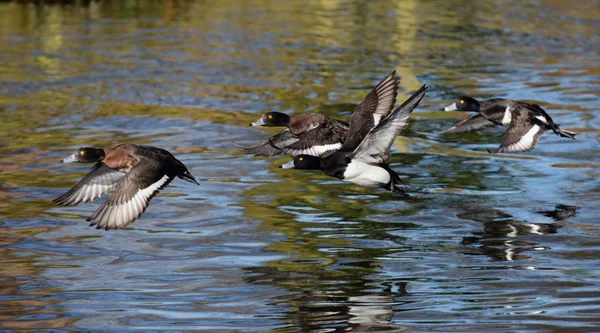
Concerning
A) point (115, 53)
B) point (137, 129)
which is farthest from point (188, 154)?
point (115, 53)

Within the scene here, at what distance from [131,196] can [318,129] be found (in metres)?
3.10

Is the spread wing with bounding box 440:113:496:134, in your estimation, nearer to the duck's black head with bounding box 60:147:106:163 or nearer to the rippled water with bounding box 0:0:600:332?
the rippled water with bounding box 0:0:600:332

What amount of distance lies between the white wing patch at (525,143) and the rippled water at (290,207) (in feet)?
1.67

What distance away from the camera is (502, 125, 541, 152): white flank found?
12109 millimetres

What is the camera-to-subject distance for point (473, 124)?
1346cm

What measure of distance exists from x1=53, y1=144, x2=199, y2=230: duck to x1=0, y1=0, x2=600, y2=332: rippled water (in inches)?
18.3

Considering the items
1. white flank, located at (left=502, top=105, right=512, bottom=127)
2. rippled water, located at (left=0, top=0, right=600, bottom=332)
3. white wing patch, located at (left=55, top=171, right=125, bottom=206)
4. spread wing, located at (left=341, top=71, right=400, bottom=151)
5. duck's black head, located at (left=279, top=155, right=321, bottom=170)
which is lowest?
rippled water, located at (left=0, top=0, right=600, bottom=332)

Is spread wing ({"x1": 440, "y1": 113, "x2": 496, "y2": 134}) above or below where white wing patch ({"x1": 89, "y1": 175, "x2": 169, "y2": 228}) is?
above

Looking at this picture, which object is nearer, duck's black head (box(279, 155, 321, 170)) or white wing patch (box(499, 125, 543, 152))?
duck's black head (box(279, 155, 321, 170))

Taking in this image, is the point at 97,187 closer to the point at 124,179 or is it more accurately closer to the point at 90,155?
the point at 90,155

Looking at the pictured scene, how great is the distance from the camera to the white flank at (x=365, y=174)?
10.1 metres

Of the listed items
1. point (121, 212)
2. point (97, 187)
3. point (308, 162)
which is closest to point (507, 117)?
point (308, 162)

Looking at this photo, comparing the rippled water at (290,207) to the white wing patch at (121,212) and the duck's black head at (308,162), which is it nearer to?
the white wing patch at (121,212)

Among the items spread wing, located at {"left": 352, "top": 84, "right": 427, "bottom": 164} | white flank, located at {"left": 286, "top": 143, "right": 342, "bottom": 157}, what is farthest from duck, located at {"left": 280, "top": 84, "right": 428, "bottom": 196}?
white flank, located at {"left": 286, "top": 143, "right": 342, "bottom": 157}
